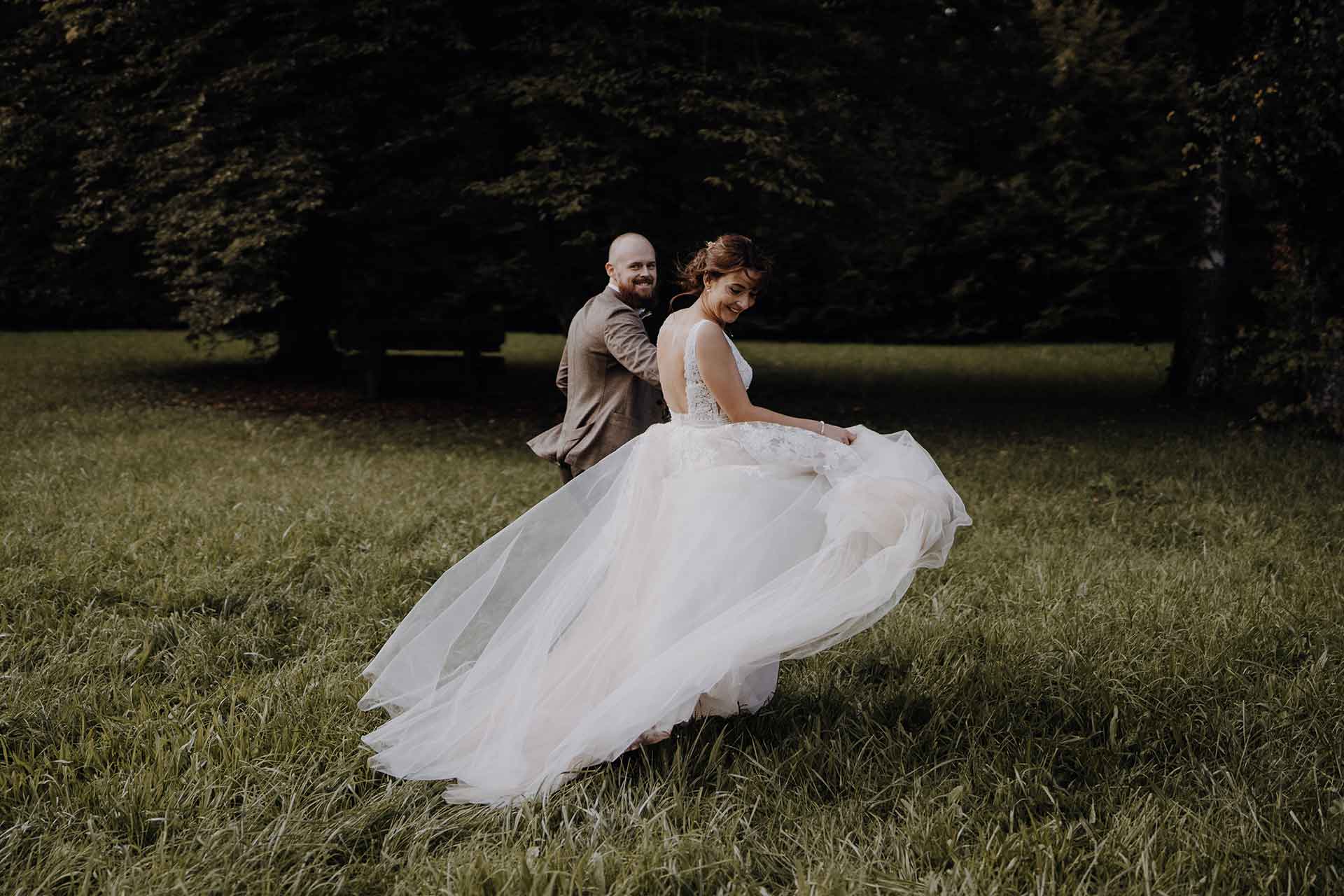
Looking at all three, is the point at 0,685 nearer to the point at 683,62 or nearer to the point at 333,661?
the point at 333,661

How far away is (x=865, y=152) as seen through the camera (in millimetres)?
12195

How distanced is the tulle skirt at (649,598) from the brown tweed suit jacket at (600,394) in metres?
1.22

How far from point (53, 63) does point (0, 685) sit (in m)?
11.4

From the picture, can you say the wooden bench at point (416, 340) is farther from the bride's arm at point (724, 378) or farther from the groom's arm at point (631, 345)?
the bride's arm at point (724, 378)

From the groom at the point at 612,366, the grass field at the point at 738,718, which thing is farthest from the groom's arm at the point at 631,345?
the grass field at the point at 738,718

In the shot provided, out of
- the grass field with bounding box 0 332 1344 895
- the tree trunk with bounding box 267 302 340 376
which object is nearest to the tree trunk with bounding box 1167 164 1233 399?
the grass field with bounding box 0 332 1344 895

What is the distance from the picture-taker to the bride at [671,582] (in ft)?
Answer: 10.2

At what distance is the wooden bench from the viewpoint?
13836 millimetres

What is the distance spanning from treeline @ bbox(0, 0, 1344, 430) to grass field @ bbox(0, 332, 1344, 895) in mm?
3825

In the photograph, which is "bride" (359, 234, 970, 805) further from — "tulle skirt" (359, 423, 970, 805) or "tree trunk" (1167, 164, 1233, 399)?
"tree trunk" (1167, 164, 1233, 399)

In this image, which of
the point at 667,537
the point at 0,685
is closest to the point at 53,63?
the point at 0,685

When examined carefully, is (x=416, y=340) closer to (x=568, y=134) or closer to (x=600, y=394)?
(x=568, y=134)

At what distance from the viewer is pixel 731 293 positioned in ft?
10.9

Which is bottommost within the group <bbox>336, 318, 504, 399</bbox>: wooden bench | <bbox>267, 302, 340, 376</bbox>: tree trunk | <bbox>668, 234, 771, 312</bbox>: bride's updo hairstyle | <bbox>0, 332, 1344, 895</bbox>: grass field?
<bbox>267, 302, 340, 376</bbox>: tree trunk
